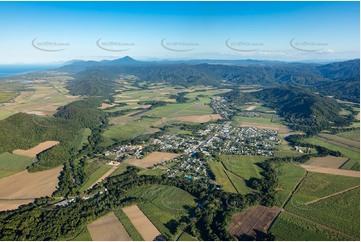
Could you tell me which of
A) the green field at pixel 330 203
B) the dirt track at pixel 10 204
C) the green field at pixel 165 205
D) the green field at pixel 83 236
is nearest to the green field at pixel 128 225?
the green field at pixel 165 205

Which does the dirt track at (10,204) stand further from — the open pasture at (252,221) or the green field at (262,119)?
the green field at (262,119)

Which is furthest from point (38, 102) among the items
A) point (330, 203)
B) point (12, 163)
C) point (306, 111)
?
point (330, 203)

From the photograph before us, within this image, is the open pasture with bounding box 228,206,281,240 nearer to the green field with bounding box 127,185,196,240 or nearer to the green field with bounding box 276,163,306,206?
the green field with bounding box 276,163,306,206

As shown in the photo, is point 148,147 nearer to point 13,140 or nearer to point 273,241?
point 13,140

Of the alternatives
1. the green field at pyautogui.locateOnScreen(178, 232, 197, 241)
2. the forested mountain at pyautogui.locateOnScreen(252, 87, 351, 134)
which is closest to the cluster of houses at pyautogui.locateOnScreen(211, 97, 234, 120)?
the forested mountain at pyautogui.locateOnScreen(252, 87, 351, 134)

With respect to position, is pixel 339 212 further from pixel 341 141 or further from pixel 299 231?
pixel 341 141
